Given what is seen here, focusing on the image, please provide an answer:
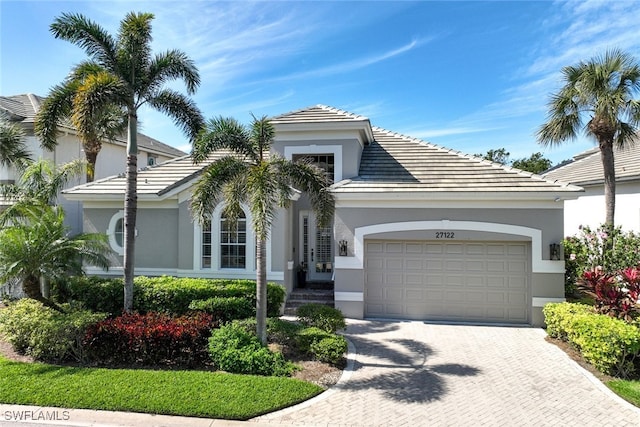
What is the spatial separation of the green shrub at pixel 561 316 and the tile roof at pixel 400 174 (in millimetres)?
3285

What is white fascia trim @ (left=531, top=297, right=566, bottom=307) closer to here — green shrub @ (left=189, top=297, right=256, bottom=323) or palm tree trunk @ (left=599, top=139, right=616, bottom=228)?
palm tree trunk @ (left=599, top=139, right=616, bottom=228)

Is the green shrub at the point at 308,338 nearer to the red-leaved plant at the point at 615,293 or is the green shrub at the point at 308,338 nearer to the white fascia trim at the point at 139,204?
the red-leaved plant at the point at 615,293

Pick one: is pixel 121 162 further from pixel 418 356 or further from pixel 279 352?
pixel 418 356

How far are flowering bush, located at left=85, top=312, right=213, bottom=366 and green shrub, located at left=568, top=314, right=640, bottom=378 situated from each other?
27.5 feet

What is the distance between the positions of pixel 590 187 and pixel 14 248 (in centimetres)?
2260

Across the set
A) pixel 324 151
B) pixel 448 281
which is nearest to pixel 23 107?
pixel 324 151

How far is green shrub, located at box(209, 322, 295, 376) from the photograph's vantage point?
24.9 feet

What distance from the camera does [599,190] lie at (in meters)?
17.8

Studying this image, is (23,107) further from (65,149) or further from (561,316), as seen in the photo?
(561,316)

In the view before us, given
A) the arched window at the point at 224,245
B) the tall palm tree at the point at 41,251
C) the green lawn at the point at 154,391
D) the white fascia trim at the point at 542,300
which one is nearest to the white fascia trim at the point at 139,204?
the arched window at the point at 224,245

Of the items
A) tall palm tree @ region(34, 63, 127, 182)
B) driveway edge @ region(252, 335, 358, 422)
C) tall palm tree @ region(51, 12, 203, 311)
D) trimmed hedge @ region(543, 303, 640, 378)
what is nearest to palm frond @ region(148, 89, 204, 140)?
tall palm tree @ region(51, 12, 203, 311)

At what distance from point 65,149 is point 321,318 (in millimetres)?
16404

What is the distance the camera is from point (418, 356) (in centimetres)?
884

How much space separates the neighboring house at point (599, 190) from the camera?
1545 cm
